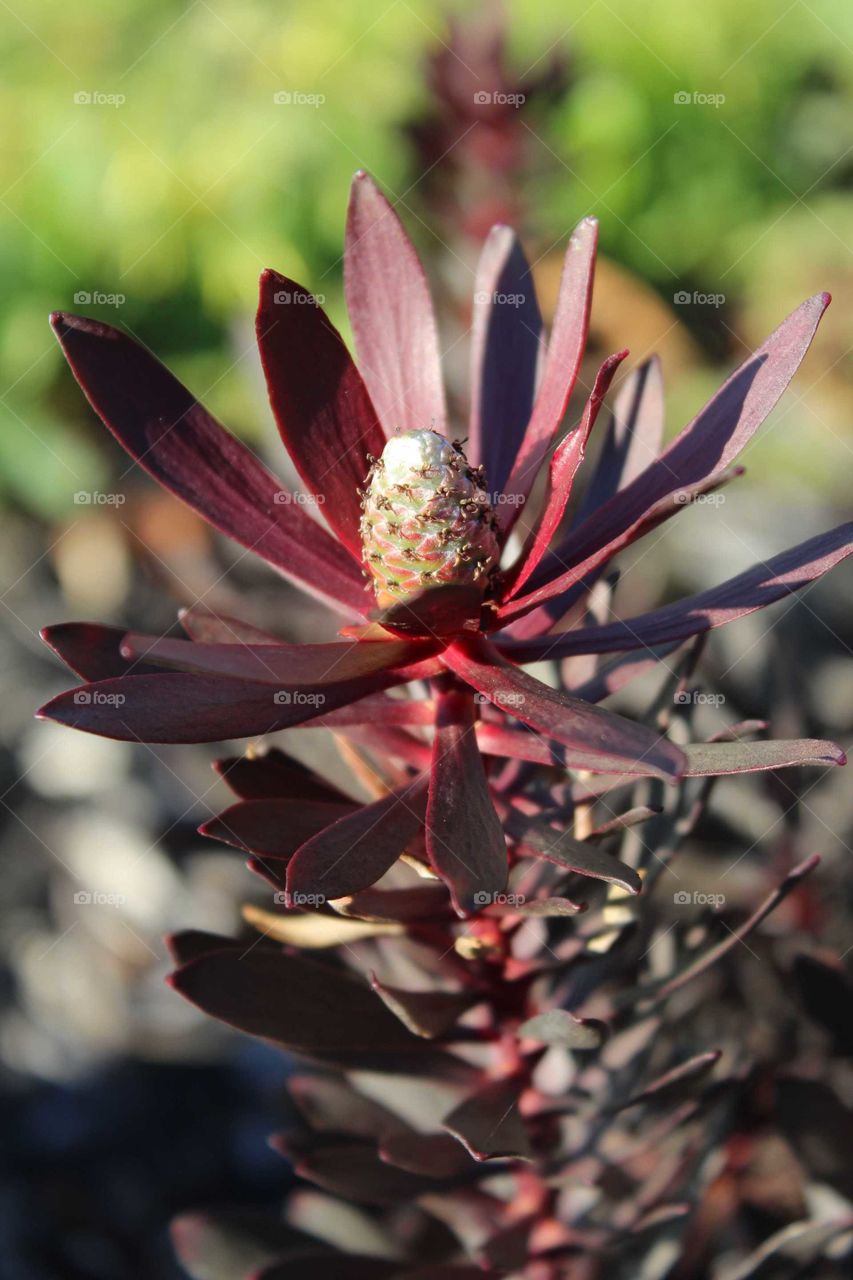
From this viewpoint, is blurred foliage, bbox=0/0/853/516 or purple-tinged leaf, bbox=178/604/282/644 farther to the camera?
blurred foliage, bbox=0/0/853/516

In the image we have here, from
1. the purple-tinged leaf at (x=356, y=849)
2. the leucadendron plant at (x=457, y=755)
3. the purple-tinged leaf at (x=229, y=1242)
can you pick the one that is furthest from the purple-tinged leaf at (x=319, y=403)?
the purple-tinged leaf at (x=229, y=1242)

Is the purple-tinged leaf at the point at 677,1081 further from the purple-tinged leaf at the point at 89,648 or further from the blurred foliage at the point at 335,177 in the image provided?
the blurred foliage at the point at 335,177

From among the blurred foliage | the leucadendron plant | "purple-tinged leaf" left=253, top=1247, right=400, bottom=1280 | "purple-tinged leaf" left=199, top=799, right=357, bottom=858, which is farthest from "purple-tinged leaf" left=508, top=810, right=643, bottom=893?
the blurred foliage

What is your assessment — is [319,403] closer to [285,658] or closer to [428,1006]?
[285,658]

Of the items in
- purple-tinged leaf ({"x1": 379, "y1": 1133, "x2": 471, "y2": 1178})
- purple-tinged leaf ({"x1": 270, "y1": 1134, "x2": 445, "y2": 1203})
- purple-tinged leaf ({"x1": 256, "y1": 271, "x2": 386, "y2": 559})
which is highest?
purple-tinged leaf ({"x1": 256, "y1": 271, "x2": 386, "y2": 559})

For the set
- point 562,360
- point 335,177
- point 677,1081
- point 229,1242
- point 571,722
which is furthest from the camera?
point 335,177

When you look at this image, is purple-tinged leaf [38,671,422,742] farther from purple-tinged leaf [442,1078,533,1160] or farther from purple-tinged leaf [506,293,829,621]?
purple-tinged leaf [442,1078,533,1160]

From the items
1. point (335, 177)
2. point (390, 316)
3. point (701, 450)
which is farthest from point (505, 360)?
point (335, 177)
